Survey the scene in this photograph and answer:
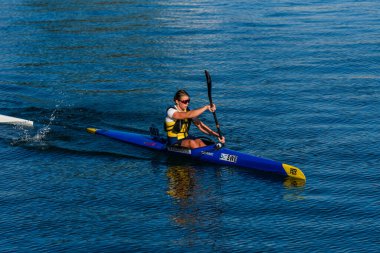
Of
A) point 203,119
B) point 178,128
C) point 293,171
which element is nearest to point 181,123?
point 178,128

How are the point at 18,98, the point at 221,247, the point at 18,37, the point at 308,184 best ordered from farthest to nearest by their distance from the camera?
the point at 18,37
the point at 18,98
the point at 308,184
the point at 221,247

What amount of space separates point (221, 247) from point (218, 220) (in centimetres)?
132

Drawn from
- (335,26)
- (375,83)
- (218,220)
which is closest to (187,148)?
(218,220)

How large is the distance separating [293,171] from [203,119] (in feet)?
21.2

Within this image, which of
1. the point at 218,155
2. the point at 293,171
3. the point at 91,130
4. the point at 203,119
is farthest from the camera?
the point at 203,119

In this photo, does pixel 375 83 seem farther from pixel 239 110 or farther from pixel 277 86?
pixel 239 110

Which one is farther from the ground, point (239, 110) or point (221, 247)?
point (239, 110)

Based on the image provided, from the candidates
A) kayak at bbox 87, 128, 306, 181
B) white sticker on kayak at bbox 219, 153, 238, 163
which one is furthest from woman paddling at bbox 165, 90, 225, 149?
white sticker on kayak at bbox 219, 153, 238, 163

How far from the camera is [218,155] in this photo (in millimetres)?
19125

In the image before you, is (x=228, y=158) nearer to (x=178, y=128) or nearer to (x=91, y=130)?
(x=178, y=128)

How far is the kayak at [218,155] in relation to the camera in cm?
Result: 1809

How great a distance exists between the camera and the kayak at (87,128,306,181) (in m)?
18.1

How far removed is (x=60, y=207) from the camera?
54.6 ft

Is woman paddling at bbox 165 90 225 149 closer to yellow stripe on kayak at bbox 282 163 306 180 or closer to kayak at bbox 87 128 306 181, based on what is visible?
kayak at bbox 87 128 306 181
